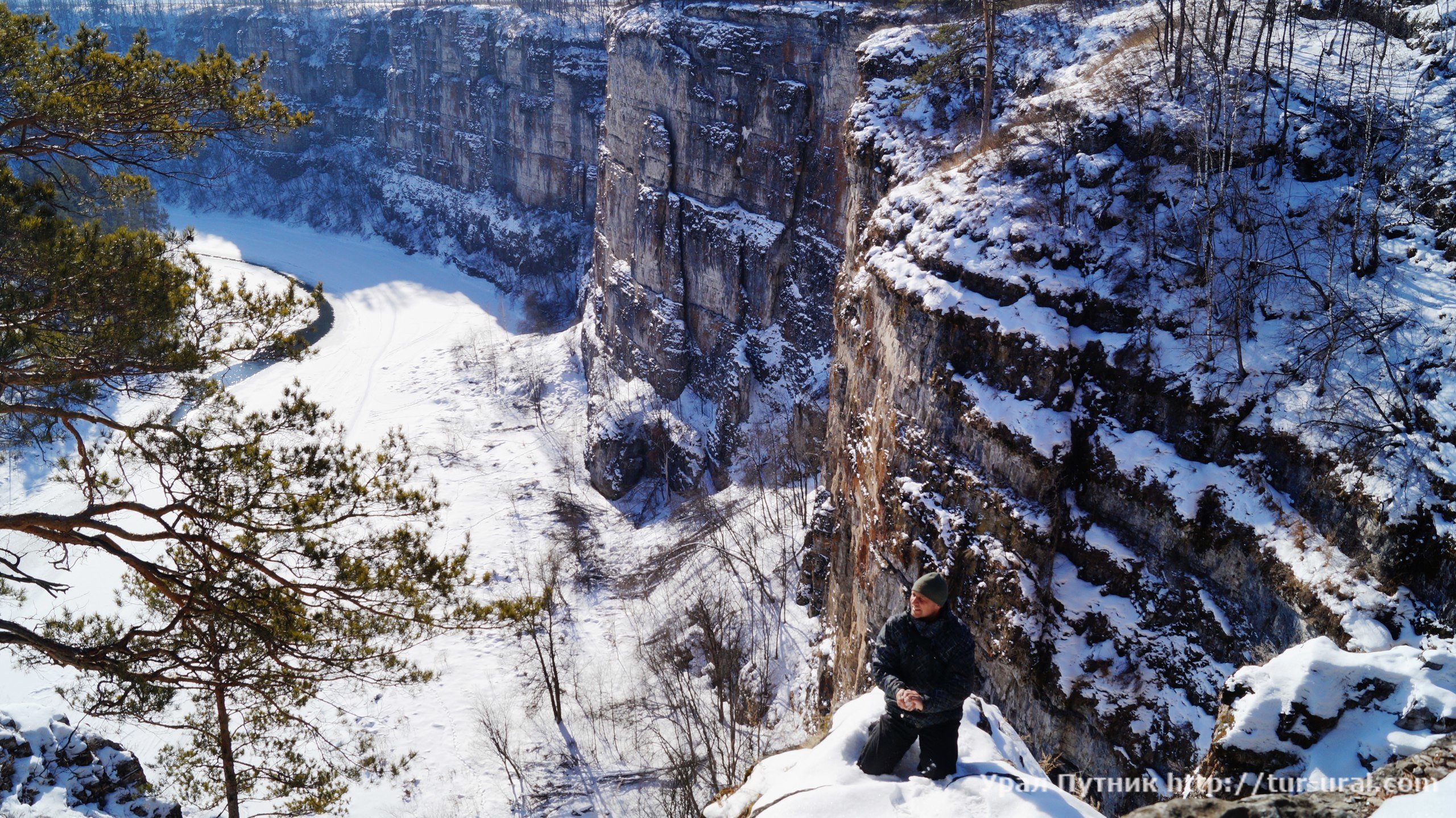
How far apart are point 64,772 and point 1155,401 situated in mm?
17089

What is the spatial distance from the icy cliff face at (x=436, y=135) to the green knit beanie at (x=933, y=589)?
5208 cm

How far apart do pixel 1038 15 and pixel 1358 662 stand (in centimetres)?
2176

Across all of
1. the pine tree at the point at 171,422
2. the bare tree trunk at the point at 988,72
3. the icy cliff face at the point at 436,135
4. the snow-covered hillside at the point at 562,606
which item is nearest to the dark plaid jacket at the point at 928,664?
the pine tree at the point at 171,422

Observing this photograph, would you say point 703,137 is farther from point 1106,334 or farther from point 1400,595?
point 1400,595

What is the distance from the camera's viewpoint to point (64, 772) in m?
11.8

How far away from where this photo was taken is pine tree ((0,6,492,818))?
26.7 ft

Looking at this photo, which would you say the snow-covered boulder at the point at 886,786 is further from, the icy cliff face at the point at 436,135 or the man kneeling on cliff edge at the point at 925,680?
the icy cliff face at the point at 436,135

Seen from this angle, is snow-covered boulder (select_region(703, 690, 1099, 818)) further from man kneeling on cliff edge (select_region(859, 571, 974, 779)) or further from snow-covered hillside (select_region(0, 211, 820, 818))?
snow-covered hillside (select_region(0, 211, 820, 818))

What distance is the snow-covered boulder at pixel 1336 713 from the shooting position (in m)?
5.90

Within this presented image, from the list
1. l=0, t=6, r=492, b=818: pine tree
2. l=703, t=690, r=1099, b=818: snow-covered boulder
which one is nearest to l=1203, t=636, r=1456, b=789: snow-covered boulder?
l=703, t=690, r=1099, b=818: snow-covered boulder

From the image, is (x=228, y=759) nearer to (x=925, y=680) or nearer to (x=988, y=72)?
(x=925, y=680)

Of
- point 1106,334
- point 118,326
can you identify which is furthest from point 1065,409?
point 118,326

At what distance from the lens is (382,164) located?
7656 centimetres

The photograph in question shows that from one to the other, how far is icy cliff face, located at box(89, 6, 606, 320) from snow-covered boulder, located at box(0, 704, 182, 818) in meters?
45.0
